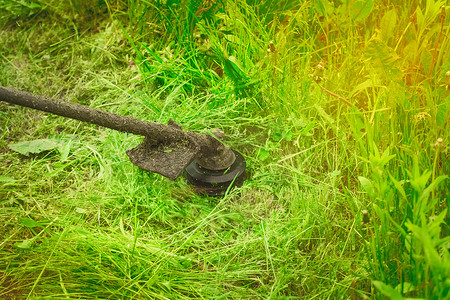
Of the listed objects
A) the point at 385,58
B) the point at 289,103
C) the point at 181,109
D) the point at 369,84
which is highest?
the point at 385,58

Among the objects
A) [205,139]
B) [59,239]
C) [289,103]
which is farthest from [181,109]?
[59,239]

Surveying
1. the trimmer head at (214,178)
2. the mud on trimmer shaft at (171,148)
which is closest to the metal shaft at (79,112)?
the mud on trimmer shaft at (171,148)

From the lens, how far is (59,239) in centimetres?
138

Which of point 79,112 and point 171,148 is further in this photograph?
point 171,148

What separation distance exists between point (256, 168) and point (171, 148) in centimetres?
46

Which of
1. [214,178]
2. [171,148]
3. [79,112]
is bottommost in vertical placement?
[214,178]

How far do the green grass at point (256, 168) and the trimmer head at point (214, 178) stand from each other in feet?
0.16

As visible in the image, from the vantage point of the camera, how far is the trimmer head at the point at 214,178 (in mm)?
1745

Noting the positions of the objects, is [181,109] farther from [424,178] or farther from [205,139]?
[424,178]

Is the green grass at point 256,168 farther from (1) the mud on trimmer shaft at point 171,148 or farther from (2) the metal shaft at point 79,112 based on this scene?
(2) the metal shaft at point 79,112

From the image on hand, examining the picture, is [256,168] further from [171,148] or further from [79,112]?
[79,112]

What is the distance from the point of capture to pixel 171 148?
1.62 metres

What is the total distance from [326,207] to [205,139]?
24.0 inches

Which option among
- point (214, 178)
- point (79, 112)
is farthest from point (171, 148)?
point (79, 112)
